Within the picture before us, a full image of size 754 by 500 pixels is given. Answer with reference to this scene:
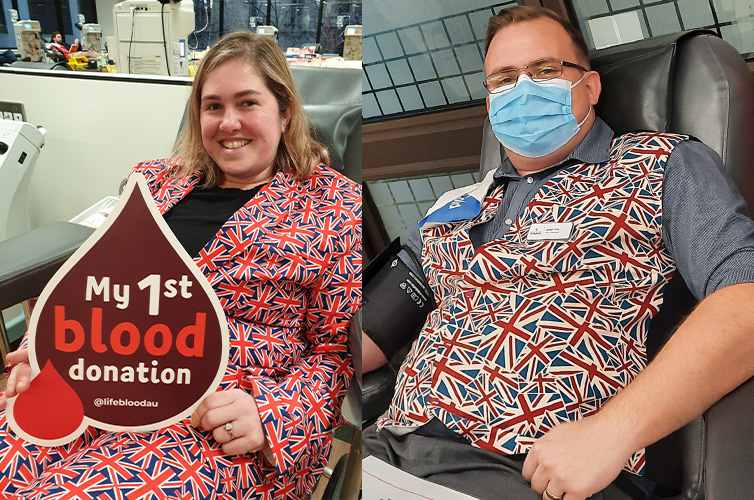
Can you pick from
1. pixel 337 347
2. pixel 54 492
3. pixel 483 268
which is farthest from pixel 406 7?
pixel 54 492

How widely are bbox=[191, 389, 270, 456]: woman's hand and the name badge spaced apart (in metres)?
0.32

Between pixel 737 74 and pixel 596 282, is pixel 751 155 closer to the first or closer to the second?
pixel 737 74

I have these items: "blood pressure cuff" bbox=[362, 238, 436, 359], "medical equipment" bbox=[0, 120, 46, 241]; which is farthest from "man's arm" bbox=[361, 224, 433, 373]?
"medical equipment" bbox=[0, 120, 46, 241]

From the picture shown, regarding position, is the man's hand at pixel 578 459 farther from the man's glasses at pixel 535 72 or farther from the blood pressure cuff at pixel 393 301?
the man's glasses at pixel 535 72

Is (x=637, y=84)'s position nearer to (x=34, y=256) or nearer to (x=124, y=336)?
(x=124, y=336)

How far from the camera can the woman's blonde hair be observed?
1.58 ft

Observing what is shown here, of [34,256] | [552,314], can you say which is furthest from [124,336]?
[552,314]

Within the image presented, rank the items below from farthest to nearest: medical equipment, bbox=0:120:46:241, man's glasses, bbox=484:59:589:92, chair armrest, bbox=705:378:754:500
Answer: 1. medical equipment, bbox=0:120:46:241
2. man's glasses, bbox=484:59:589:92
3. chair armrest, bbox=705:378:754:500

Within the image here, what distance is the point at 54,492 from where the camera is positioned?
47 cm

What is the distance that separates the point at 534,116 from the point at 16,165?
0.53 meters

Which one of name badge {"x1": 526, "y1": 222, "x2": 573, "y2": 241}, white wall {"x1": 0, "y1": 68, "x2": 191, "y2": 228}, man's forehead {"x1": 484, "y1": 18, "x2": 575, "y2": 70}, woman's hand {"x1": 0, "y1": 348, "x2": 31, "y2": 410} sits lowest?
woman's hand {"x1": 0, "y1": 348, "x2": 31, "y2": 410}

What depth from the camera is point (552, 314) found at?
1.45ft

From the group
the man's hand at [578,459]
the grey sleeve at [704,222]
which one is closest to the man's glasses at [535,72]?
the grey sleeve at [704,222]

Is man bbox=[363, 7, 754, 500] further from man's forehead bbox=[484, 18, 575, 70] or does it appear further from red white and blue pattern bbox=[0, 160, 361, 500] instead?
red white and blue pattern bbox=[0, 160, 361, 500]
